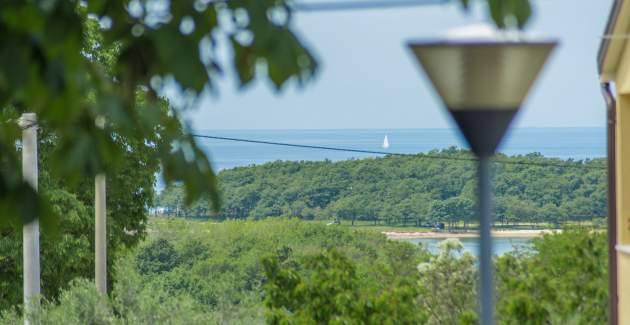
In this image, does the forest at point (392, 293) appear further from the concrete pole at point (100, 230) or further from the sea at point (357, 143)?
the sea at point (357, 143)

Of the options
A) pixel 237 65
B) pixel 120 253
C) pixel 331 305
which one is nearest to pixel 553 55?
pixel 237 65

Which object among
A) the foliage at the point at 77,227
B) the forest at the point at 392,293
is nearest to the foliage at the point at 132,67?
the forest at the point at 392,293

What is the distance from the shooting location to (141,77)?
98.3 inches

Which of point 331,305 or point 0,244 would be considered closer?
point 331,305

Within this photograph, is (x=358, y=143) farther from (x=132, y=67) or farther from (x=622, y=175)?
(x=132, y=67)

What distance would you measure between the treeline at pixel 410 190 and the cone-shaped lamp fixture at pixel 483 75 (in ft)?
46.0

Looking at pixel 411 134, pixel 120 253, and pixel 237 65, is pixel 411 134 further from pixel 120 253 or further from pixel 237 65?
pixel 237 65

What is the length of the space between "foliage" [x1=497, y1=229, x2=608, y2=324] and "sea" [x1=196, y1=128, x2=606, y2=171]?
1345 cm

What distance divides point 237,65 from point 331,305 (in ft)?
→ 18.4

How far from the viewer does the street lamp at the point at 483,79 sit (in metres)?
2.74

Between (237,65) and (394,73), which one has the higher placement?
(394,73)

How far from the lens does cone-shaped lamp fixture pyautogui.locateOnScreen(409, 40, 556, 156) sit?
8.99 ft

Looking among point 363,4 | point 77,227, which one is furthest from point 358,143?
point 363,4

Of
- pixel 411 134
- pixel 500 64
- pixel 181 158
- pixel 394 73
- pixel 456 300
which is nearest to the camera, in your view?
pixel 181 158
